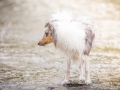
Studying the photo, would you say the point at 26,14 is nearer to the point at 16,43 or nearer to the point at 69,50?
the point at 16,43

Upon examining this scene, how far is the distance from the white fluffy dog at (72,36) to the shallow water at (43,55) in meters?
0.53

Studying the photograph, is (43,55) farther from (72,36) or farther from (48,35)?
(72,36)

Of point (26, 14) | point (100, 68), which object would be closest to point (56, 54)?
point (100, 68)

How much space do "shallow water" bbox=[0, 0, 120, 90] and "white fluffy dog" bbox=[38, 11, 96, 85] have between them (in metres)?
0.53

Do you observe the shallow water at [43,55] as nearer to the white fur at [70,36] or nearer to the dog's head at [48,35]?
the white fur at [70,36]

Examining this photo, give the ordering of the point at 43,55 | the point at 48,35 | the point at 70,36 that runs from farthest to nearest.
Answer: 1. the point at 43,55
2. the point at 48,35
3. the point at 70,36

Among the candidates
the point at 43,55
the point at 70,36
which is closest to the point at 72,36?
the point at 70,36

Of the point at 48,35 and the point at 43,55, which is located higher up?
the point at 48,35

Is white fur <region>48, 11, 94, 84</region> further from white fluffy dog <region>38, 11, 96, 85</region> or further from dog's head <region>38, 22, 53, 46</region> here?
dog's head <region>38, 22, 53, 46</region>

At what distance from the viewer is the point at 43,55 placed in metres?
10.6

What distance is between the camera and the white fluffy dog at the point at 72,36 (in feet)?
23.2

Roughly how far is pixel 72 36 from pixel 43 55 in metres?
3.65

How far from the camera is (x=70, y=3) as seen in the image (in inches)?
877

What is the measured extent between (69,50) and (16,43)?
18.1 feet
